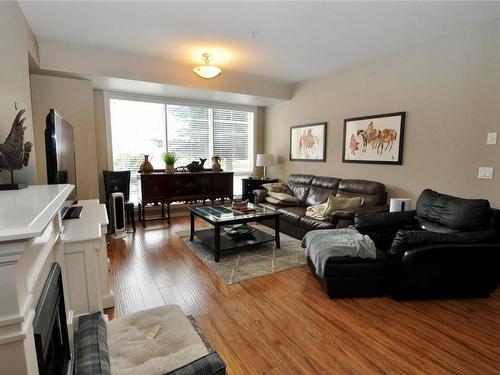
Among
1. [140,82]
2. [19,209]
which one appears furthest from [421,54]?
[19,209]

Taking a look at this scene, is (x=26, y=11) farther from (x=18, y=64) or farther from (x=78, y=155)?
(x=78, y=155)

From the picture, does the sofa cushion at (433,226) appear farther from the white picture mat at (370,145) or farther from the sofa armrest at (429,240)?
the white picture mat at (370,145)

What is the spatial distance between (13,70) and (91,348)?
2.46 meters

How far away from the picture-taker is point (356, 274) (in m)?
2.35

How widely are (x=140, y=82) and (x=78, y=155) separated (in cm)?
147

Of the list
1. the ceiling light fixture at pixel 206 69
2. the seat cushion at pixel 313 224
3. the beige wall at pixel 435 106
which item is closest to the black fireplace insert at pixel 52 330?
the seat cushion at pixel 313 224

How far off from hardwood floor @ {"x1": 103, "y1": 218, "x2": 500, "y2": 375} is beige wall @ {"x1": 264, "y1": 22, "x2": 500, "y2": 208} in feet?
4.71

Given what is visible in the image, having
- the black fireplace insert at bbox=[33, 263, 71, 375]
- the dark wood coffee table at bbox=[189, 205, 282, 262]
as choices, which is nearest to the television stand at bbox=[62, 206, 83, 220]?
the black fireplace insert at bbox=[33, 263, 71, 375]

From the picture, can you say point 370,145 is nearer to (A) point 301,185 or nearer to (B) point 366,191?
(B) point 366,191

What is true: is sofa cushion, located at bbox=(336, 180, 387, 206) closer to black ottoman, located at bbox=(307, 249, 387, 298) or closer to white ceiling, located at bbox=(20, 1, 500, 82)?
black ottoman, located at bbox=(307, 249, 387, 298)

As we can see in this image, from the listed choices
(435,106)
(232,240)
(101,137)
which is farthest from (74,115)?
(435,106)

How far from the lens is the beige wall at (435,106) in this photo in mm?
2809

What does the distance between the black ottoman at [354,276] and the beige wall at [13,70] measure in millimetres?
2725

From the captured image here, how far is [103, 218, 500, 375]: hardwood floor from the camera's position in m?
1.64
